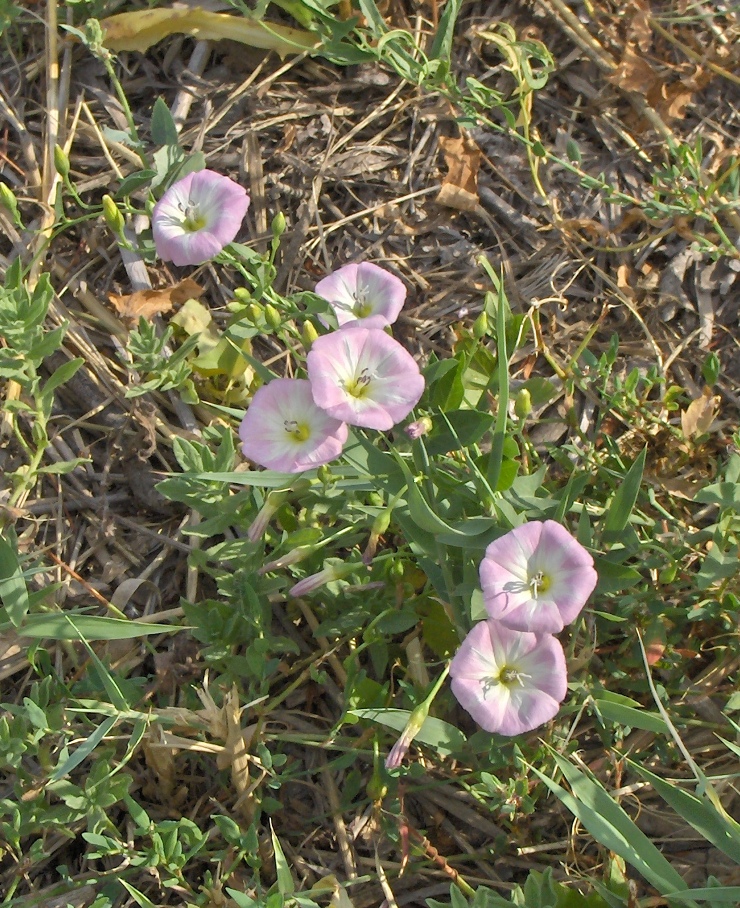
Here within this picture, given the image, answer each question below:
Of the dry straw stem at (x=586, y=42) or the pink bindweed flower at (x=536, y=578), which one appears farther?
the dry straw stem at (x=586, y=42)

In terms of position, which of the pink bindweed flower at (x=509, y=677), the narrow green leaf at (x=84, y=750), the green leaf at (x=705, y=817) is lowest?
the narrow green leaf at (x=84, y=750)

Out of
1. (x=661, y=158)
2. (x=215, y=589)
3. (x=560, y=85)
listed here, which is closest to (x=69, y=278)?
(x=215, y=589)

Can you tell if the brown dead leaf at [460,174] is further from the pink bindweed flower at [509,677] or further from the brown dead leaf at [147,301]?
the pink bindweed flower at [509,677]

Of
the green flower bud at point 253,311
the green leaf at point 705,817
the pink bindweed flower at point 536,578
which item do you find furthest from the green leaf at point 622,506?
the green flower bud at point 253,311

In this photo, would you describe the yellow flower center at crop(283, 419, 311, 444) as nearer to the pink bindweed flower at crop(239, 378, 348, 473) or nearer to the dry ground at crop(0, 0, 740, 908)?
the pink bindweed flower at crop(239, 378, 348, 473)

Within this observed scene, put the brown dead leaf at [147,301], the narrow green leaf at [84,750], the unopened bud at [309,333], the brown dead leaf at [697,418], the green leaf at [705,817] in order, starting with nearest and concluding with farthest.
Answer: the green leaf at [705,817]
the narrow green leaf at [84,750]
the unopened bud at [309,333]
the brown dead leaf at [697,418]
the brown dead leaf at [147,301]

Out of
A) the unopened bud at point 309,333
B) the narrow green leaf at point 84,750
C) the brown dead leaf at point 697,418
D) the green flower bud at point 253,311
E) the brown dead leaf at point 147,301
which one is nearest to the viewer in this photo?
the narrow green leaf at point 84,750

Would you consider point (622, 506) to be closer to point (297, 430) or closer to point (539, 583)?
point (539, 583)
